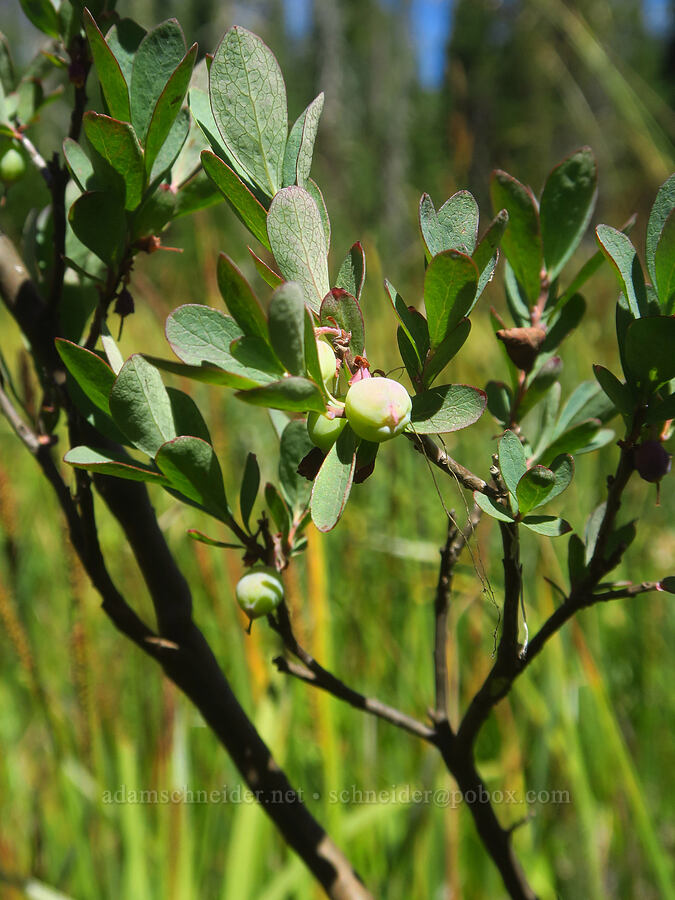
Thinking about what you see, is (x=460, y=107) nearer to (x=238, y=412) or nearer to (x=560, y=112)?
(x=238, y=412)

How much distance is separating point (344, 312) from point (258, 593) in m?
0.11

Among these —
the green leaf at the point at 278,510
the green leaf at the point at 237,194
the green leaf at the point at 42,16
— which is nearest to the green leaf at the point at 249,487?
the green leaf at the point at 278,510

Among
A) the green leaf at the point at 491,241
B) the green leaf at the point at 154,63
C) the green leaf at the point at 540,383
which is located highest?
the green leaf at the point at 154,63

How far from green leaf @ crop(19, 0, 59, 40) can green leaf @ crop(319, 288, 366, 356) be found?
22 centimetres

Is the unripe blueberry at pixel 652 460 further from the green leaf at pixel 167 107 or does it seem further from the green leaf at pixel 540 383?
the green leaf at pixel 167 107

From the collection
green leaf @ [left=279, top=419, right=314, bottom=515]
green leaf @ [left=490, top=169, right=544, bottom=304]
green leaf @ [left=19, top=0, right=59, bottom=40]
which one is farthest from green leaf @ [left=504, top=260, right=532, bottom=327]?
green leaf @ [left=19, top=0, right=59, bottom=40]

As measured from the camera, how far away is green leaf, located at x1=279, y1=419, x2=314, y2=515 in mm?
324

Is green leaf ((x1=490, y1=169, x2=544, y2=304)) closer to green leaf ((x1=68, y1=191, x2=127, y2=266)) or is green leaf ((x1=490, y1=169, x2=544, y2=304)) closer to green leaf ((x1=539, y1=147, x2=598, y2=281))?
green leaf ((x1=539, y1=147, x2=598, y2=281))

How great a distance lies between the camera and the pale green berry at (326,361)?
0.22 metres

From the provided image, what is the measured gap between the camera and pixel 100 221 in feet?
0.89

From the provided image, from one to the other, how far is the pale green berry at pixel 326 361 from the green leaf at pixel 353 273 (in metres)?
0.02

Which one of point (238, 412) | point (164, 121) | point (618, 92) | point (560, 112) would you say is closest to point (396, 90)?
point (560, 112)

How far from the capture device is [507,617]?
0.27 meters

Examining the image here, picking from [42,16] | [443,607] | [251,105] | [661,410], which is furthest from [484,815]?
[42,16]
